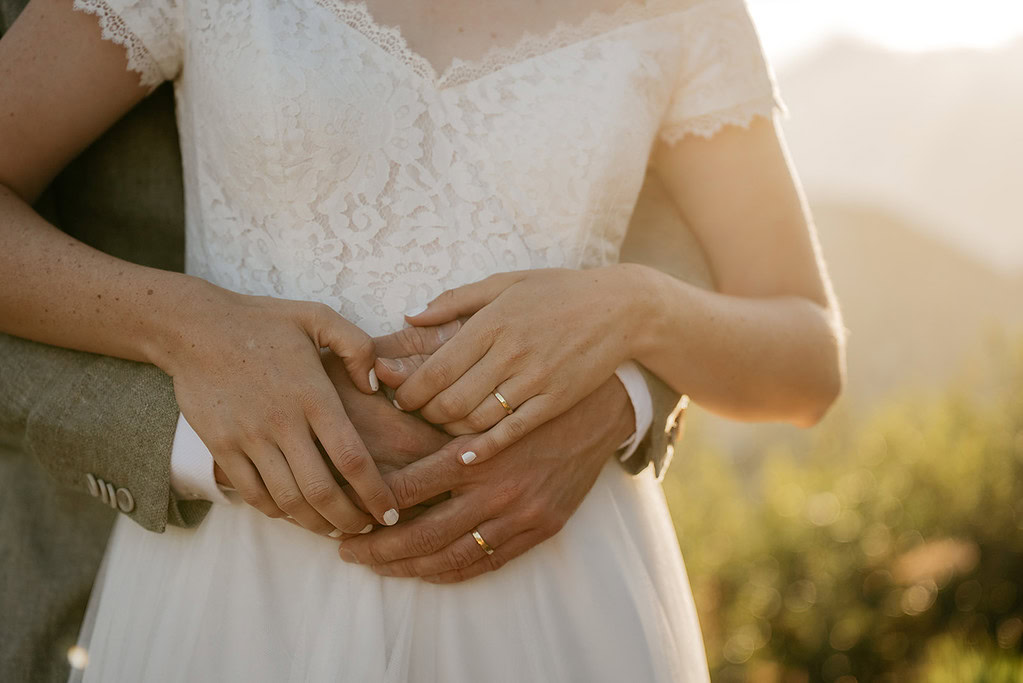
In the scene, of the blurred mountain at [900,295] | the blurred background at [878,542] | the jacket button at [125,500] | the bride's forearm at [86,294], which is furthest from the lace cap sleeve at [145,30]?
the blurred mountain at [900,295]

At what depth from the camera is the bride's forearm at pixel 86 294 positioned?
133 cm

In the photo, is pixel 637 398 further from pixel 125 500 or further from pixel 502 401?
pixel 125 500

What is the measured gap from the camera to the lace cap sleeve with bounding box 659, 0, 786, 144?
1.75 meters

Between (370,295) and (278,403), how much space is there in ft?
1.03

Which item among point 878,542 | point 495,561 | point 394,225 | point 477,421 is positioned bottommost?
point 878,542

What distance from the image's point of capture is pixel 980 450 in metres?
4.39

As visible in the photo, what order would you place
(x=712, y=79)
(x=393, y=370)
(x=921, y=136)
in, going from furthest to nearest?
(x=921, y=136) → (x=712, y=79) → (x=393, y=370)

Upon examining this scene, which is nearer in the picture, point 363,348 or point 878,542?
point 363,348

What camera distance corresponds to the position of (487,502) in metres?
1.37

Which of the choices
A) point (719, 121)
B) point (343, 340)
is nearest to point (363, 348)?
point (343, 340)

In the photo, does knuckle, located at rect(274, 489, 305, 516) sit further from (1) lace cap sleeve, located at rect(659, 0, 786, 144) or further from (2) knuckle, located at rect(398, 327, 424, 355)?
(1) lace cap sleeve, located at rect(659, 0, 786, 144)

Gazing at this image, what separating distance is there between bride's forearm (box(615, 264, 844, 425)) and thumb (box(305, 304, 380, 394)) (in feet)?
1.58

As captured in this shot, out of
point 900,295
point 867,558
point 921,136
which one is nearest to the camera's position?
point 867,558

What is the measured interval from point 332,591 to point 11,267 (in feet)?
2.48
